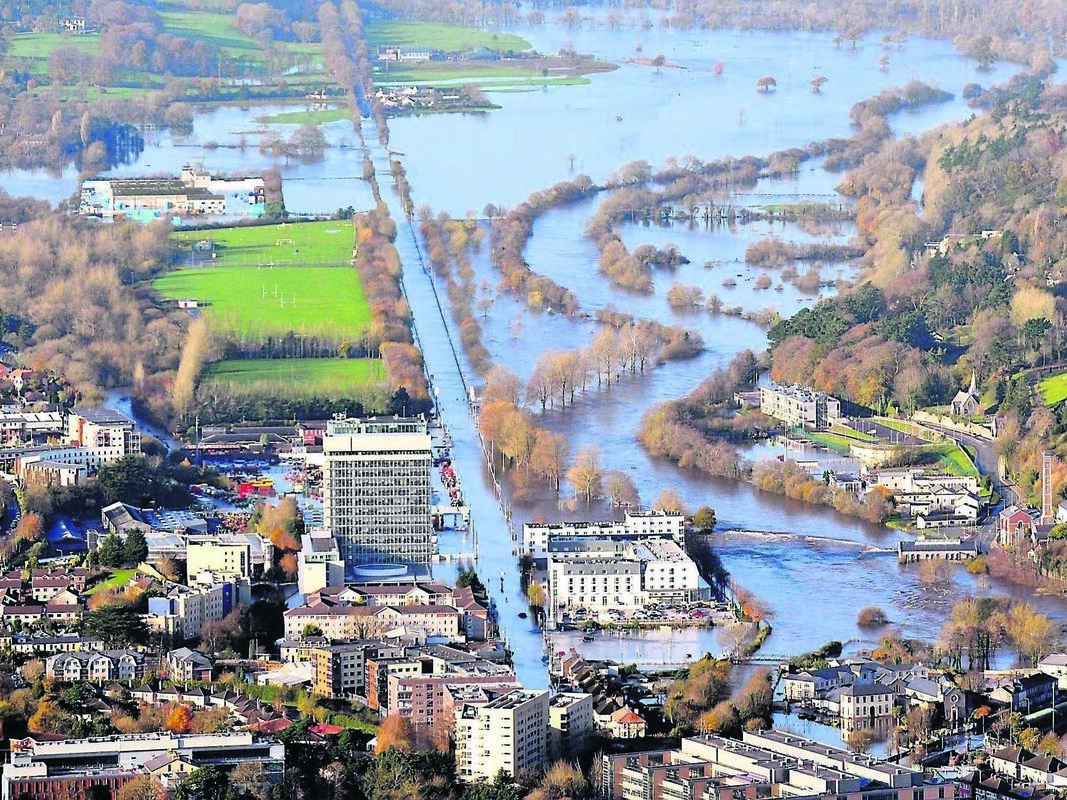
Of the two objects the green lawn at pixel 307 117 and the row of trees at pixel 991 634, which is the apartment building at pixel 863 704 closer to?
the row of trees at pixel 991 634

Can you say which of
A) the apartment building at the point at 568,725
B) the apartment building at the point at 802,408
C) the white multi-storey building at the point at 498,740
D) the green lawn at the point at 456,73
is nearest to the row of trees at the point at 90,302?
the apartment building at the point at 802,408

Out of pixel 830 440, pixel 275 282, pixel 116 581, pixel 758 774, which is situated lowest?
pixel 830 440

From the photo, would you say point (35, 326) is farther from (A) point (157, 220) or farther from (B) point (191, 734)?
(B) point (191, 734)

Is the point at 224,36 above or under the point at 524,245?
above

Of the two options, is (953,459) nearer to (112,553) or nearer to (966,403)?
(966,403)

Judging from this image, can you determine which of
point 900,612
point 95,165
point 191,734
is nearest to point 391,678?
point 191,734

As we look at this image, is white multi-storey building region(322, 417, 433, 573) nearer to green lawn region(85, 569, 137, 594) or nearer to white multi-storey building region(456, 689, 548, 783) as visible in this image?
green lawn region(85, 569, 137, 594)

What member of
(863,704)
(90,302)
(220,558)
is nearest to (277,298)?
(90,302)
